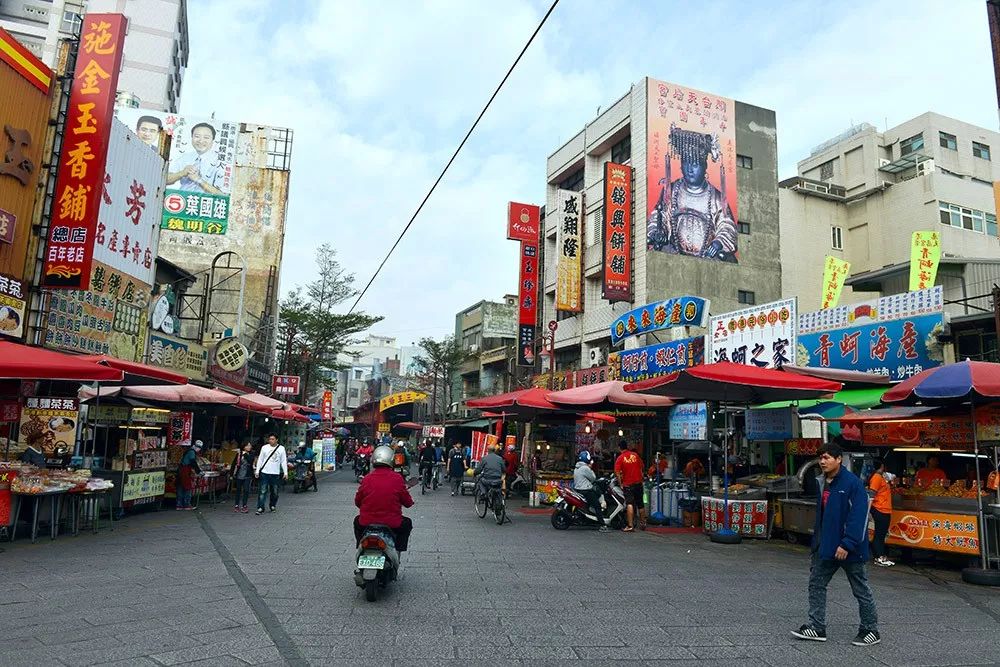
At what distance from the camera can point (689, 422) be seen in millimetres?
15977

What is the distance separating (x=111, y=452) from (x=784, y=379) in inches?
623

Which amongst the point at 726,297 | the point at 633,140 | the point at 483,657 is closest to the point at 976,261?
the point at 726,297

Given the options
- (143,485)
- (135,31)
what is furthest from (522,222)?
(135,31)

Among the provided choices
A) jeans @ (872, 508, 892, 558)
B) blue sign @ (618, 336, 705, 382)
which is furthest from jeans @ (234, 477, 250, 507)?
jeans @ (872, 508, 892, 558)

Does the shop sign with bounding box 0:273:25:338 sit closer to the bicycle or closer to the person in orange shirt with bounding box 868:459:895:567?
the bicycle

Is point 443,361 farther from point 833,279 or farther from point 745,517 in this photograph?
point 745,517

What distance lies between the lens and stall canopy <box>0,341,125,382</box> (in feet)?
29.9

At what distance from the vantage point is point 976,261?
63.5 ft

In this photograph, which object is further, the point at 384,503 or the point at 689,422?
the point at 689,422

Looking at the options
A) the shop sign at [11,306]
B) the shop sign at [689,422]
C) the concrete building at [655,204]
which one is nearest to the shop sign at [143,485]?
the shop sign at [11,306]

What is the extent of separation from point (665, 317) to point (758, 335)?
3065mm

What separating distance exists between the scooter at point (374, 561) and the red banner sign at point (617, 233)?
20.9 m

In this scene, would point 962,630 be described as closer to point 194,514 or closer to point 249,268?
point 194,514

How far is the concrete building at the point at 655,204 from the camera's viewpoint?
2772 centimetres
